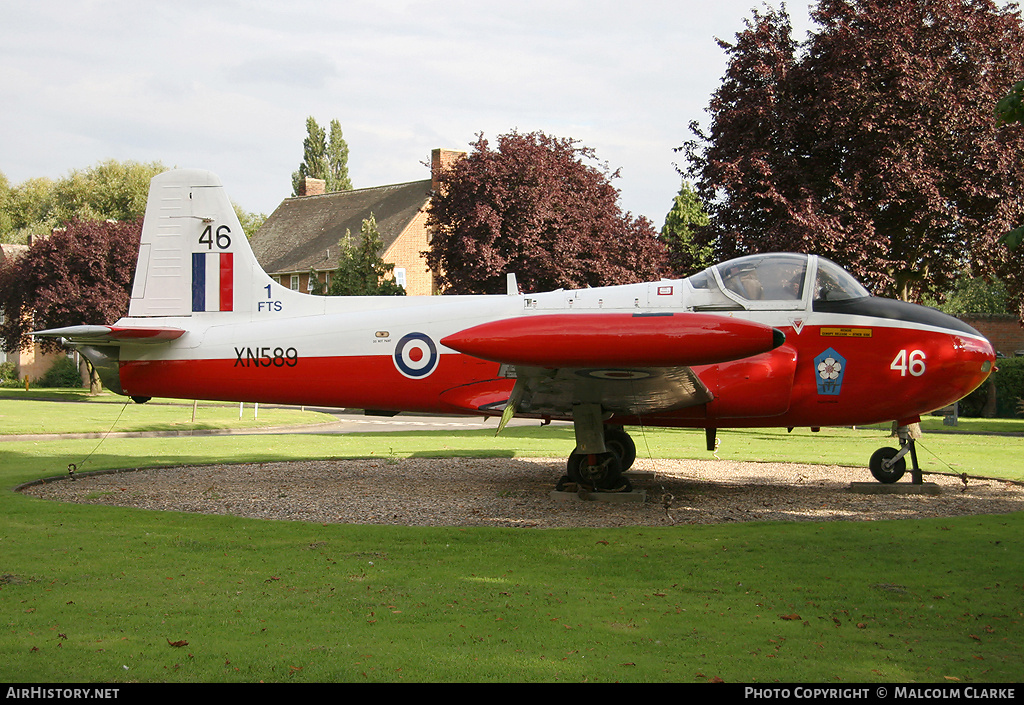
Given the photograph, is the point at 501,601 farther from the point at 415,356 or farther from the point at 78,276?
the point at 78,276

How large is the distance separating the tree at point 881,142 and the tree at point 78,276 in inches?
Result: 1190

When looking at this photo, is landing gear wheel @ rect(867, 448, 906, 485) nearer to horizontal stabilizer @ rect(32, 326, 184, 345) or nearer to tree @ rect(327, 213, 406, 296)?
horizontal stabilizer @ rect(32, 326, 184, 345)

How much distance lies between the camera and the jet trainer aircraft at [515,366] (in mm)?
10562

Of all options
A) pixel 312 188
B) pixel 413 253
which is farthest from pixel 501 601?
pixel 312 188

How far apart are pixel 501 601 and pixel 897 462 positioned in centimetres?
819

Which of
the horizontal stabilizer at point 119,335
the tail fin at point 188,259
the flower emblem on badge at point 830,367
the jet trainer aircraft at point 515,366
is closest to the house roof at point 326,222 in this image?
the tail fin at point 188,259

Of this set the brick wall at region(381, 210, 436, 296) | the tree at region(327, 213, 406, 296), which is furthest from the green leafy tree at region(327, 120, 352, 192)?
the tree at region(327, 213, 406, 296)

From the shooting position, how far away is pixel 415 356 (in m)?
11.7

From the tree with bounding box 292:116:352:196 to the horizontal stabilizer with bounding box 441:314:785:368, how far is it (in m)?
75.9

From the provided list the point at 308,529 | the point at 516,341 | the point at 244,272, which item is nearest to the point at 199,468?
the point at 244,272

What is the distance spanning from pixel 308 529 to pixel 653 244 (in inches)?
909

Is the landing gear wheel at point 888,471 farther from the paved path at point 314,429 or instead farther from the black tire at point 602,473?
the paved path at point 314,429

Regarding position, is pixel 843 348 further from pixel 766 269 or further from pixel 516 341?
pixel 516 341

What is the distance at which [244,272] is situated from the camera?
40.6ft
